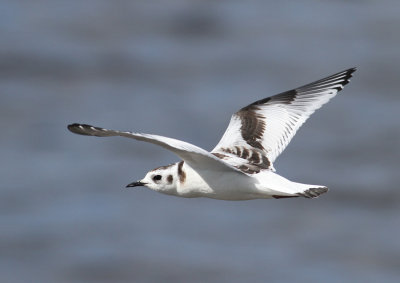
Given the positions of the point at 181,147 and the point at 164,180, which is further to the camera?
the point at 164,180

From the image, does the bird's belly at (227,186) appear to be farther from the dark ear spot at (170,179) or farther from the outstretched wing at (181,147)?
the dark ear spot at (170,179)

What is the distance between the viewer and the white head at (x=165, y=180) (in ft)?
24.3

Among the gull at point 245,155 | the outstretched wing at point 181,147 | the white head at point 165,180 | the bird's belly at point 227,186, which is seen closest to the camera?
the outstretched wing at point 181,147

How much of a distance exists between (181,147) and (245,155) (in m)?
1.69

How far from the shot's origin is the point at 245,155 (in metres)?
7.85

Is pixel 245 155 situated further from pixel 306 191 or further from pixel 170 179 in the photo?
pixel 306 191

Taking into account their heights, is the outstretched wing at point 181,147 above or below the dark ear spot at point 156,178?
below

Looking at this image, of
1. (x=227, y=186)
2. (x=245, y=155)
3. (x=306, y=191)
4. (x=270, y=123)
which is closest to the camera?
(x=306, y=191)

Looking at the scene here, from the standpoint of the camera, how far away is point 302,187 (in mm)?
6973

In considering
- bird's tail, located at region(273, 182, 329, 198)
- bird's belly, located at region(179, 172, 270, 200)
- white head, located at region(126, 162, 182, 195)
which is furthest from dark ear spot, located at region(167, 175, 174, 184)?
bird's tail, located at region(273, 182, 329, 198)

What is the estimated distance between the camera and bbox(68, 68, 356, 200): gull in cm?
682

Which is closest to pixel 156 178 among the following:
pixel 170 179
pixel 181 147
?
pixel 170 179

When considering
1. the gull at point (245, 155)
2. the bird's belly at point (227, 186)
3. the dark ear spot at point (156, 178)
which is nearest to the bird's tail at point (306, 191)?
the gull at point (245, 155)

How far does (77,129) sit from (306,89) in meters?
3.23
